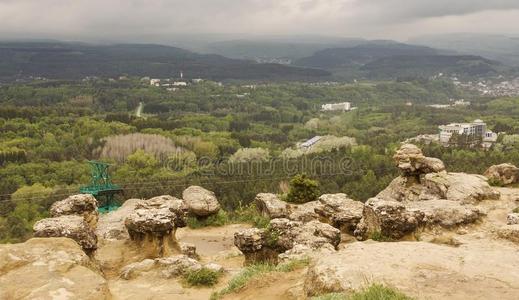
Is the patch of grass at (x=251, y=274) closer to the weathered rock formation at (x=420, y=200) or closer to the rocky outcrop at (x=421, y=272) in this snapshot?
the rocky outcrop at (x=421, y=272)

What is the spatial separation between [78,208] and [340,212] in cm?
1496

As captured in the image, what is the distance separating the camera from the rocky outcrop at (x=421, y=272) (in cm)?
1213

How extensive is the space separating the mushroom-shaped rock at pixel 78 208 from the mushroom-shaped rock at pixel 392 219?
1548 cm

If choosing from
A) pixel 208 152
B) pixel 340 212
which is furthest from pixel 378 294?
pixel 208 152

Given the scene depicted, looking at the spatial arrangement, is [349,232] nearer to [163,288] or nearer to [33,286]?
[163,288]

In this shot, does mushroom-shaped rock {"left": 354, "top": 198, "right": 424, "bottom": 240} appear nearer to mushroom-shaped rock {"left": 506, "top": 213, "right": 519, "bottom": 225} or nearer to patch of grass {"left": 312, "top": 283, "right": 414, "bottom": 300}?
mushroom-shaped rock {"left": 506, "top": 213, "right": 519, "bottom": 225}

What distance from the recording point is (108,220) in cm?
2852

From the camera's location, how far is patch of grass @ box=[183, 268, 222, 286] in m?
18.0

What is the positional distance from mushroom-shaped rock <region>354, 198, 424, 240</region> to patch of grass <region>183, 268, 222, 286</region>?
30.5 feet

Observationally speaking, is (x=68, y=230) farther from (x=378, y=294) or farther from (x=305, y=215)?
(x=305, y=215)

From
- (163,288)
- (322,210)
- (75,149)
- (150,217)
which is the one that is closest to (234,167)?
(75,149)

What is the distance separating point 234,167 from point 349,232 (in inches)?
2398

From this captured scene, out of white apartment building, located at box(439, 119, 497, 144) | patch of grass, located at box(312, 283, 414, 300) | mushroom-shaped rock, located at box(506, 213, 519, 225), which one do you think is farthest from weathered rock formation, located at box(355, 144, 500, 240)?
white apartment building, located at box(439, 119, 497, 144)

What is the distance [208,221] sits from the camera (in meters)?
34.7
